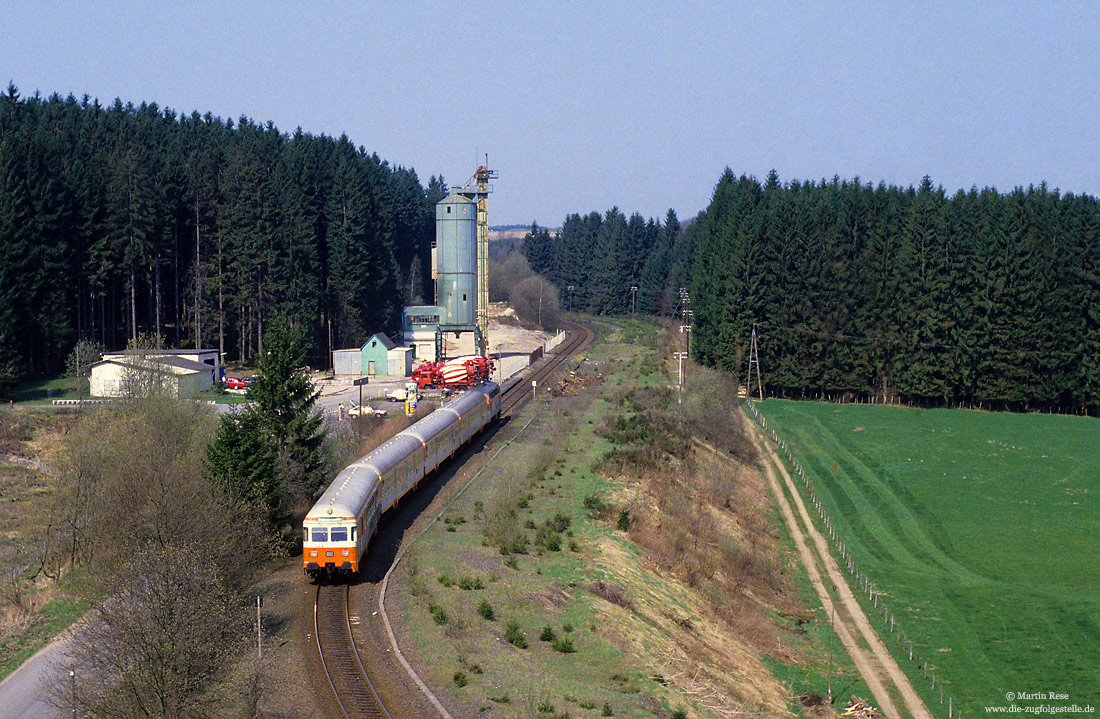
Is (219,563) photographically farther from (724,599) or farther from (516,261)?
(516,261)

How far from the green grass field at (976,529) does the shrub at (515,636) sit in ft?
45.0

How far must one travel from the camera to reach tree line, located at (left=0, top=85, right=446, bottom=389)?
7625cm

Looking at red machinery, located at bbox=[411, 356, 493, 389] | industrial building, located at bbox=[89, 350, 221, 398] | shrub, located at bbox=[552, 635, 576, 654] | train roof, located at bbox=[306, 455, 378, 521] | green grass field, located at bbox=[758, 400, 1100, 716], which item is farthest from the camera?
red machinery, located at bbox=[411, 356, 493, 389]

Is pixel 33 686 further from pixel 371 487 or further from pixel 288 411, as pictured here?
pixel 288 411

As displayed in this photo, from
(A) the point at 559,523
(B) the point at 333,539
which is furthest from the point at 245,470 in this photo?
(A) the point at 559,523

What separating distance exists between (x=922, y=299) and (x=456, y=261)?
1771 inches

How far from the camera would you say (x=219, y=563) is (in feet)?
89.7

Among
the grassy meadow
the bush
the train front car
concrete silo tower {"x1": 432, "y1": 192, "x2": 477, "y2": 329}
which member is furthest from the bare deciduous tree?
concrete silo tower {"x1": 432, "y1": 192, "x2": 477, "y2": 329}

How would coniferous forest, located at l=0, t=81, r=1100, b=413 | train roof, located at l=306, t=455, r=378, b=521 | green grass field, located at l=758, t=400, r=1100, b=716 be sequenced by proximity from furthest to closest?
coniferous forest, located at l=0, t=81, r=1100, b=413 → green grass field, located at l=758, t=400, r=1100, b=716 → train roof, located at l=306, t=455, r=378, b=521

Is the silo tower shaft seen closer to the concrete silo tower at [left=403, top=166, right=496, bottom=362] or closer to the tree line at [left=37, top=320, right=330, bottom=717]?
the concrete silo tower at [left=403, top=166, right=496, bottom=362]

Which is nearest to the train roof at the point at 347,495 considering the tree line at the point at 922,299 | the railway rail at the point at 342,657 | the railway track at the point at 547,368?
the railway rail at the point at 342,657

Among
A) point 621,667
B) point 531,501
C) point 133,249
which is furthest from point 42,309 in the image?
point 621,667

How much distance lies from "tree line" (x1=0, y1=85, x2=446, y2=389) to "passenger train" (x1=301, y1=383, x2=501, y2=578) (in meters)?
37.7

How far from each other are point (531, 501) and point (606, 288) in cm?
14142
